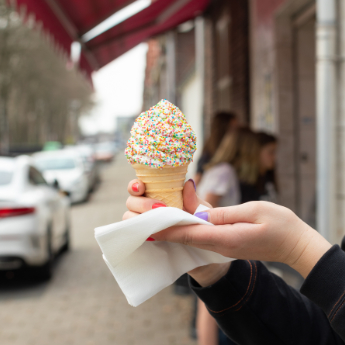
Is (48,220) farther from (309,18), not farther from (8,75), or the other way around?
(8,75)

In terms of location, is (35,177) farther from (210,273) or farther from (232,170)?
(210,273)

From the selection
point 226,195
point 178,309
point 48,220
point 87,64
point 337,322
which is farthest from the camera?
point 87,64

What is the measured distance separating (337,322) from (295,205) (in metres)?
5.10

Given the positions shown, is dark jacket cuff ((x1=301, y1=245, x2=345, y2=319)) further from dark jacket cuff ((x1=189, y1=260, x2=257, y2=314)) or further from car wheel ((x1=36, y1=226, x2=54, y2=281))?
car wheel ((x1=36, y1=226, x2=54, y2=281))

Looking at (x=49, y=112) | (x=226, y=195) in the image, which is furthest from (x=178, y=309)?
(x=49, y=112)

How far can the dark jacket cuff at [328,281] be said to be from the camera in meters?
1.11

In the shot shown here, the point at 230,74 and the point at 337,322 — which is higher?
the point at 230,74

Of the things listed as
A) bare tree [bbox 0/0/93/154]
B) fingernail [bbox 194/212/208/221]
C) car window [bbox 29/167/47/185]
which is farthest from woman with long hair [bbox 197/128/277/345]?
bare tree [bbox 0/0/93/154]

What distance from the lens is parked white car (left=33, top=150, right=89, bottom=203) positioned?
14.0 meters

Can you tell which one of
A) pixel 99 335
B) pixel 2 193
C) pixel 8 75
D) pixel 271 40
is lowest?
pixel 99 335

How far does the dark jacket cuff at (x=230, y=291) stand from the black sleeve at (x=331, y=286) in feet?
0.88

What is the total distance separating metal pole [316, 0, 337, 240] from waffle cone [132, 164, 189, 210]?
88.0 inches

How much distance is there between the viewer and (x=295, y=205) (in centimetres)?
602

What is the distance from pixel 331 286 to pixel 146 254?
537 millimetres
